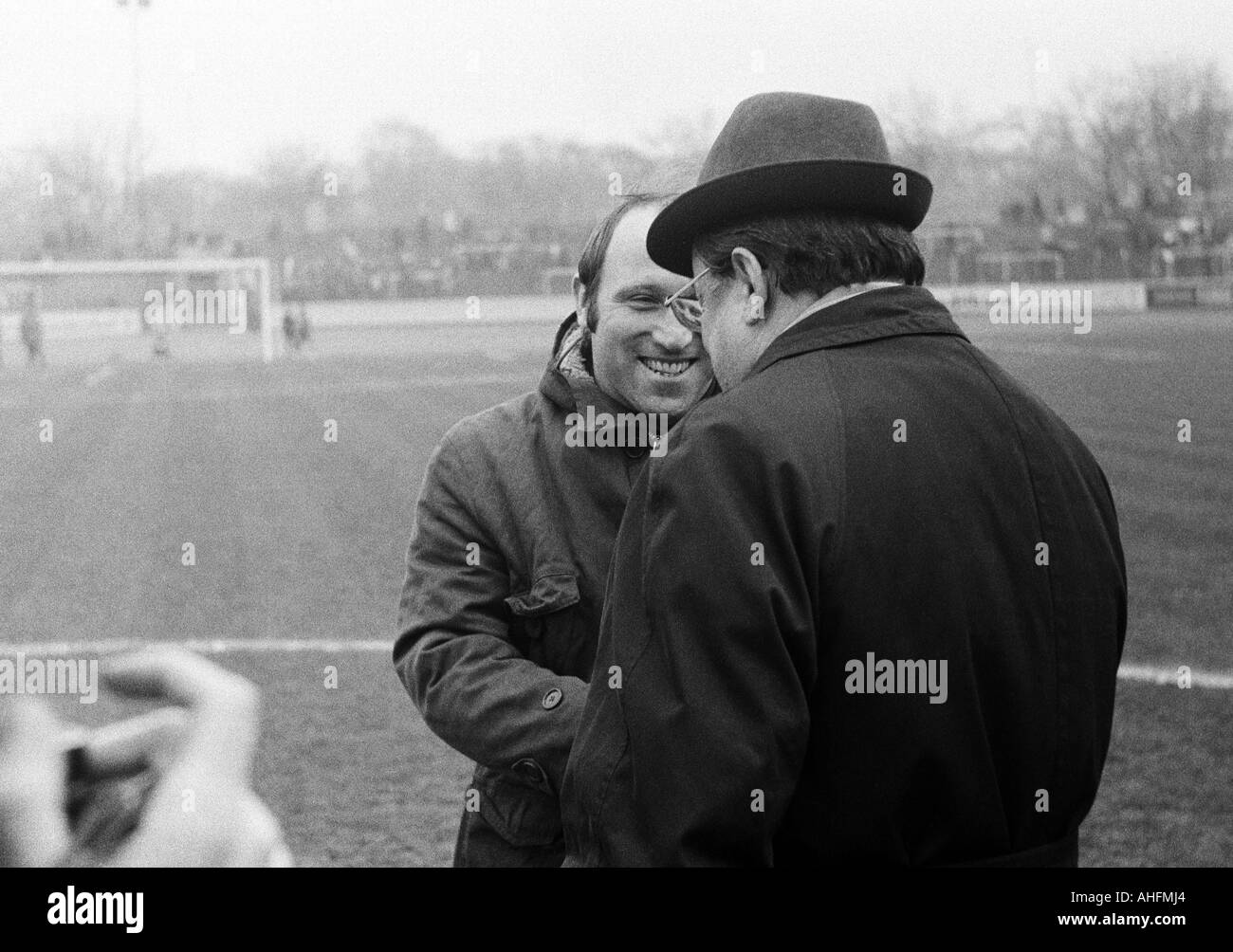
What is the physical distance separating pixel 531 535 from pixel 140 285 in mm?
14503

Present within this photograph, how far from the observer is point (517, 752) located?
5.13 ft

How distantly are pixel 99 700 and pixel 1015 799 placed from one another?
5138 millimetres

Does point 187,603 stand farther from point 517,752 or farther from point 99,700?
point 517,752

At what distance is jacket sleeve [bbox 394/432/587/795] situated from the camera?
156 centimetres

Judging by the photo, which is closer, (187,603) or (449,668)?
(449,668)

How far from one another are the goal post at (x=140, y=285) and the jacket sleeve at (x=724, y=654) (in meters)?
12.2

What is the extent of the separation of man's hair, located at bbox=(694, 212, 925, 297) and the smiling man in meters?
0.45

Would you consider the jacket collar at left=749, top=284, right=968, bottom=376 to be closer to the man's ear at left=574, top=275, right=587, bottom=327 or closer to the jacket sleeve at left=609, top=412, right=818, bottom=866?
the jacket sleeve at left=609, top=412, right=818, bottom=866

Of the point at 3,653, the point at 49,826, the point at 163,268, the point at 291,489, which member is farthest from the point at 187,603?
the point at 163,268

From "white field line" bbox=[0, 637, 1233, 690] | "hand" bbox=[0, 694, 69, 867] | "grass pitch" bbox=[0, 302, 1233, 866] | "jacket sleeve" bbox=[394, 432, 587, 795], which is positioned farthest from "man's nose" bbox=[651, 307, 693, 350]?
"white field line" bbox=[0, 637, 1233, 690]

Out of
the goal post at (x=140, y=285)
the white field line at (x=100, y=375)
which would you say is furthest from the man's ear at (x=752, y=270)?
the white field line at (x=100, y=375)

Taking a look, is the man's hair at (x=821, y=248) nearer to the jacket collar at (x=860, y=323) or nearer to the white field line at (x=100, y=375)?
the jacket collar at (x=860, y=323)

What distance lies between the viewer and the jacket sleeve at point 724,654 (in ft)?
3.60
